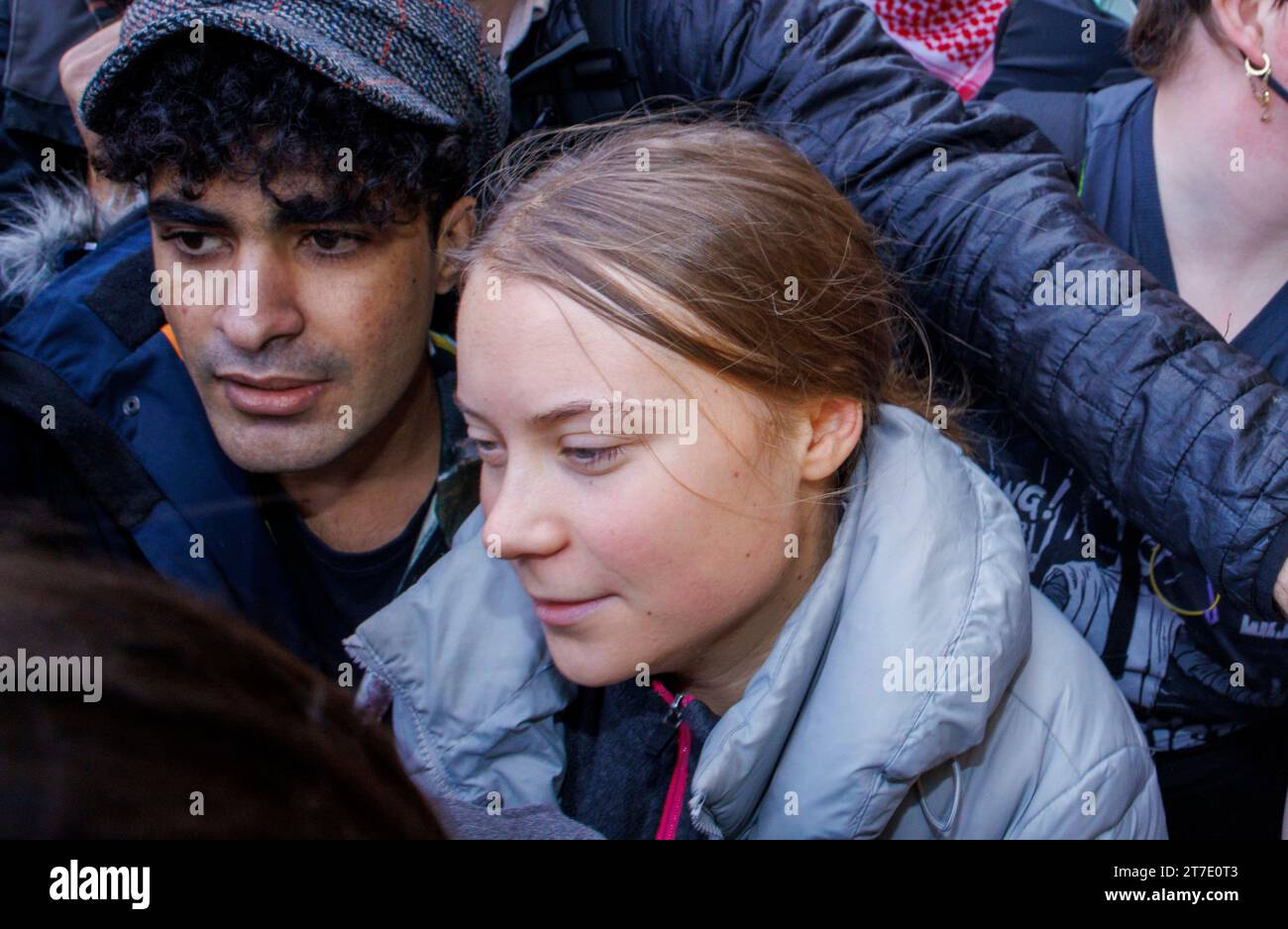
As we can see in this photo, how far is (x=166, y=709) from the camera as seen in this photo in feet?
1.97

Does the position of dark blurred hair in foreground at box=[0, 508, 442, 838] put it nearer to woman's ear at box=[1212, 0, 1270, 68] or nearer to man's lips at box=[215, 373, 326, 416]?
man's lips at box=[215, 373, 326, 416]

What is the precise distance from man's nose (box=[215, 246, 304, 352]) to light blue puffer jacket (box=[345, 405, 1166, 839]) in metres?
0.44

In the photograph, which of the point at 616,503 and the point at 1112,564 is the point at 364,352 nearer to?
the point at 616,503

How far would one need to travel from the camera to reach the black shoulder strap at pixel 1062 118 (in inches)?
67.8

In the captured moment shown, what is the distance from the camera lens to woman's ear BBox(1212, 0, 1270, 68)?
4.97 ft

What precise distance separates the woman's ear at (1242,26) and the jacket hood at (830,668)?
76 cm

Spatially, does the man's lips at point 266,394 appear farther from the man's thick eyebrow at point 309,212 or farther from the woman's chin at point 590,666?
the woman's chin at point 590,666

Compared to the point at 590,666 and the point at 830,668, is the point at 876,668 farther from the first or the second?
the point at 590,666

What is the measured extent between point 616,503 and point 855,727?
0.36 metres

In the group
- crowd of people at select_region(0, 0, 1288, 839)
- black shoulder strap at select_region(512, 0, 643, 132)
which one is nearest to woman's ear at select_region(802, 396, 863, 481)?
crowd of people at select_region(0, 0, 1288, 839)

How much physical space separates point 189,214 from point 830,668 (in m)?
1.07

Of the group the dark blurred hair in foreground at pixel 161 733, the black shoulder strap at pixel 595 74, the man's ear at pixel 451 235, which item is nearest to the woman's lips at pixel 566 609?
the dark blurred hair in foreground at pixel 161 733

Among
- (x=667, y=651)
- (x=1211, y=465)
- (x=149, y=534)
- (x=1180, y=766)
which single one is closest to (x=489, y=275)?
(x=667, y=651)
